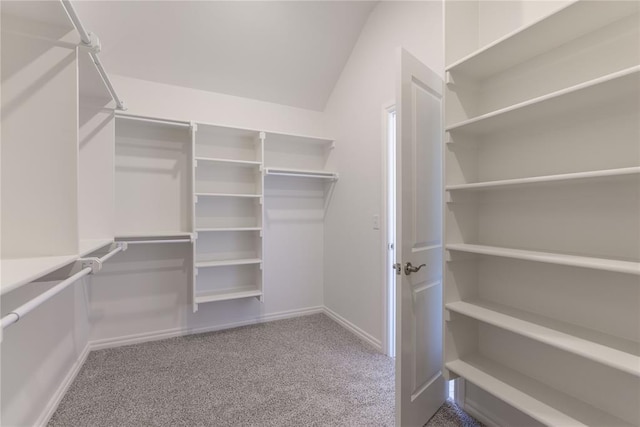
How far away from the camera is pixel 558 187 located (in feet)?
4.49

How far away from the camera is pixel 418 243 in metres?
1.62

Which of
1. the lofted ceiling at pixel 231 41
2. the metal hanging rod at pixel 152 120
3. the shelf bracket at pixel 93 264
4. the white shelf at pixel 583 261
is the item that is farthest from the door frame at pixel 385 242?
the shelf bracket at pixel 93 264

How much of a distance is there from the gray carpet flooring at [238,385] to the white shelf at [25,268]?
46.4 inches

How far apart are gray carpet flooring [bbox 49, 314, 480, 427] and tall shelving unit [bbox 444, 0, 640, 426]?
611 millimetres

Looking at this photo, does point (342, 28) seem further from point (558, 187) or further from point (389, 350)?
point (389, 350)

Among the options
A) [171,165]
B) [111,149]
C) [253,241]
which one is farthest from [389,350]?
[111,149]

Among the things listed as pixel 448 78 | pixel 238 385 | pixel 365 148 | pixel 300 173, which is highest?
pixel 448 78

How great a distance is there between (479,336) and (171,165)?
286 cm

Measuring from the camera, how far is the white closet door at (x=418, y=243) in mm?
1480

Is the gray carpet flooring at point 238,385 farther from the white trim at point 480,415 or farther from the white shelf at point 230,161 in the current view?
the white shelf at point 230,161

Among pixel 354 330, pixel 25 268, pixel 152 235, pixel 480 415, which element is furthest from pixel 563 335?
pixel 152 235

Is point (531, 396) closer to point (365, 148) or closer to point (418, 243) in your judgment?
point (418, 243)

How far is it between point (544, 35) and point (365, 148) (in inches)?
61.8

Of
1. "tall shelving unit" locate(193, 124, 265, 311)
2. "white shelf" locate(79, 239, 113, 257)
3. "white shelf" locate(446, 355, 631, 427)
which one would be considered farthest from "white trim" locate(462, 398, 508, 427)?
"white shelf" locate(79, 239, 113, 257)
